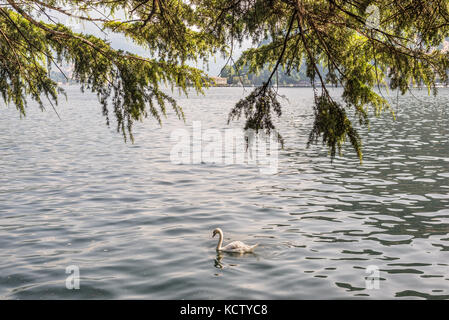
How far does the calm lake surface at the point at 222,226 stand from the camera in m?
9.34

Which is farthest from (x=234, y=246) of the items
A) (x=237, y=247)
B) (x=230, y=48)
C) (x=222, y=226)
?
(x=230, y=48)

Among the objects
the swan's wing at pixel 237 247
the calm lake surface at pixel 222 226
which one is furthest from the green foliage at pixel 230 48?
the swan's wing at pixel 237 247

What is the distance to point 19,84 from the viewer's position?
9.83m

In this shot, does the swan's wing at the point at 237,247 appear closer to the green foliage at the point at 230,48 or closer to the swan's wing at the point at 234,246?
the swan's wing at the point at 234,246

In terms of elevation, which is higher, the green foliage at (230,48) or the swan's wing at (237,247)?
the green foliage at (230,48)

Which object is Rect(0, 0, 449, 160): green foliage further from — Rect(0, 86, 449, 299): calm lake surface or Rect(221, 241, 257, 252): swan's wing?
Rect(221, 241, 257, 252): swan's wing

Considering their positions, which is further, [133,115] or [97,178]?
[97,178]

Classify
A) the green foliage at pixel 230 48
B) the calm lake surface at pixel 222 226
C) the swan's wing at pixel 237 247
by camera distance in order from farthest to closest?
the swan's wing at pixel 237 247
the calm lake surface at pixel 222 226
the green foliage at pixel 230 48

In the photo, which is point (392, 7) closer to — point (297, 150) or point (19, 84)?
point (19, 84)

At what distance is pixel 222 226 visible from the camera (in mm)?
13398

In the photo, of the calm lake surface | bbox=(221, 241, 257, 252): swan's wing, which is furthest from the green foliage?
bbox=(221, 241, 257, 252): swan's wing

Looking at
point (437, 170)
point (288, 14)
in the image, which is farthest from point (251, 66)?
point (437, 170)
